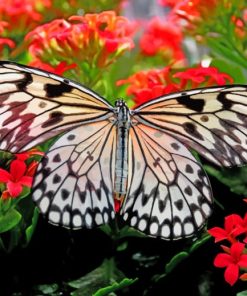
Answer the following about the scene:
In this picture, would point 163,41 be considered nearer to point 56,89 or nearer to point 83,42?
point 83,42

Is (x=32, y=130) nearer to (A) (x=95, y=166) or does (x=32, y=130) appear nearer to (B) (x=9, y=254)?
(A) (x=95, y=166)

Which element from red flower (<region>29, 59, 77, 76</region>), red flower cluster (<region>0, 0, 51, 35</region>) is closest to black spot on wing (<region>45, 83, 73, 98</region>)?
red flower (<region>29, 59, 77, 76</region>)

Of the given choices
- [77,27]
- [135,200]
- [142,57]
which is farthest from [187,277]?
[142,57]

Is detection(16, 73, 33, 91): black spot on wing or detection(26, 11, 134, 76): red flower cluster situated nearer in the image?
detection(16, 73, 33, 91): black spot on wing

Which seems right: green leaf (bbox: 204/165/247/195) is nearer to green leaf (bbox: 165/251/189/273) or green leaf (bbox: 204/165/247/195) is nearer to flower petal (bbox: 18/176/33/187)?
green leaf (bbox: 165/251/189/273)

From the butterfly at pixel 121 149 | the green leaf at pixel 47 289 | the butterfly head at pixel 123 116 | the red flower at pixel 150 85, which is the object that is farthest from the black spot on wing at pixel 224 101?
the green leaf at pixel 47 289
